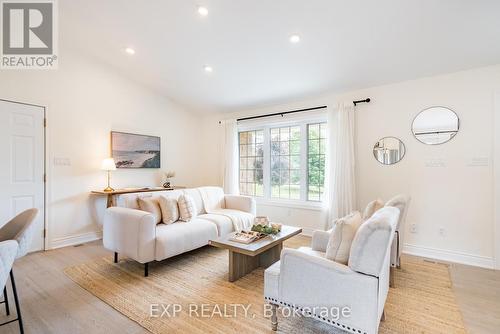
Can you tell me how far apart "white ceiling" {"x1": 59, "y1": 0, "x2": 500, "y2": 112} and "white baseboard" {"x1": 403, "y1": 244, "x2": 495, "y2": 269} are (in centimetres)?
233

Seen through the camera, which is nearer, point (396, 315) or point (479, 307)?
point (396, 315)

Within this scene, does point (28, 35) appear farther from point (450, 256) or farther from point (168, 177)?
point (450, 256)

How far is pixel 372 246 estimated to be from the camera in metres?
1.41

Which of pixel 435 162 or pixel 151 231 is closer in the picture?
pixel 151 231

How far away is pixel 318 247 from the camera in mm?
2377

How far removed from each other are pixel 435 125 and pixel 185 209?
3501 millimetres

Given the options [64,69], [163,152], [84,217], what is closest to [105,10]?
[64,69]

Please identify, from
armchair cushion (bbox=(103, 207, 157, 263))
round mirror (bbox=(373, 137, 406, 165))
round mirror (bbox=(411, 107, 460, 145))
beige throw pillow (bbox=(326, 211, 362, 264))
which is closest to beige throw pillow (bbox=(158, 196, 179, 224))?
armchair cushion (bbox=(103, 207, 157, 263))

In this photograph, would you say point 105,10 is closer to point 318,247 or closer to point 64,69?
point 64,69

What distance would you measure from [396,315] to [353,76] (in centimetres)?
294

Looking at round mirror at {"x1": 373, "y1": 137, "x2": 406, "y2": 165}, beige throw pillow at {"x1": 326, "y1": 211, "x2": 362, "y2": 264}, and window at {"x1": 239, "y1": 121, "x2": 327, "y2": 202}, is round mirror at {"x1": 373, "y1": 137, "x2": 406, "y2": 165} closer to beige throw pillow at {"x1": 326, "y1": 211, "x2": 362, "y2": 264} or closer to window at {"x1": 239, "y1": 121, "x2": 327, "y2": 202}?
window at {"x1": 239, "y1": 121, "x2": 327, "y2": 202}

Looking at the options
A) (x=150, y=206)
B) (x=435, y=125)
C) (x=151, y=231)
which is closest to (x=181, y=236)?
(x=151, y=231)

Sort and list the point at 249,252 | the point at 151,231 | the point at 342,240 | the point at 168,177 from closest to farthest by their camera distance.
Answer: the point at 342,240, the point at 249,252, the point at 151,231, the point at 168,177

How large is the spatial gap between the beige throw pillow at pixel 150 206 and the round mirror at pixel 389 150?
321 centimetres
